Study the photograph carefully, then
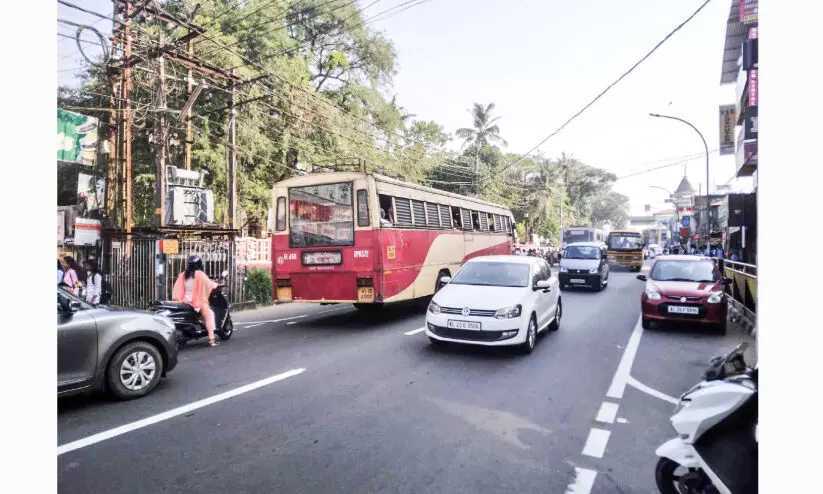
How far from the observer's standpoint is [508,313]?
7.30 meters

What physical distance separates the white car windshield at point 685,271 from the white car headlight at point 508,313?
4.96 metres

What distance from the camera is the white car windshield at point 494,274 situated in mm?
8438

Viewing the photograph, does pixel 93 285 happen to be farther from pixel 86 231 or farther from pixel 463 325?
pixel 463 325

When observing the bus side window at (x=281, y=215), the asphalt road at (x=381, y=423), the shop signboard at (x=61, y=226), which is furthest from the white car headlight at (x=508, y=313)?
the shop signboard at (x=61, y=226)

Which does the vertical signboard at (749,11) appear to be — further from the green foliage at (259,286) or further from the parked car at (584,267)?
the green foliage at (259,286)

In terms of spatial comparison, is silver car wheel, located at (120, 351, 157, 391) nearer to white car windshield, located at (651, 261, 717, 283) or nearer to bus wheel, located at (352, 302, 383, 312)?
bus wheel, located at (352, 302, 383, 312)

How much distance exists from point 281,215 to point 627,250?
23.4 m

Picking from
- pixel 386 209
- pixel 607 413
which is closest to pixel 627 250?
pixel 386 209

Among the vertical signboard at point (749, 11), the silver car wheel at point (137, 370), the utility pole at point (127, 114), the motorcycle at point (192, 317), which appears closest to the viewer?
the silver car wheel at point (137, 370)

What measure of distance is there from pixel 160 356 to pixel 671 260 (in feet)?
33.7

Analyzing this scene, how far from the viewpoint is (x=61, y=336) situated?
465 cm

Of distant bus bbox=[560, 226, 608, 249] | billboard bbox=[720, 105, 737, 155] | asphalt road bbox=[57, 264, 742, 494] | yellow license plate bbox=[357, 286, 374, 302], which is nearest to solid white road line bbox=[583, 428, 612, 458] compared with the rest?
asphalt road bbox=[57, 264, 742, 494]
